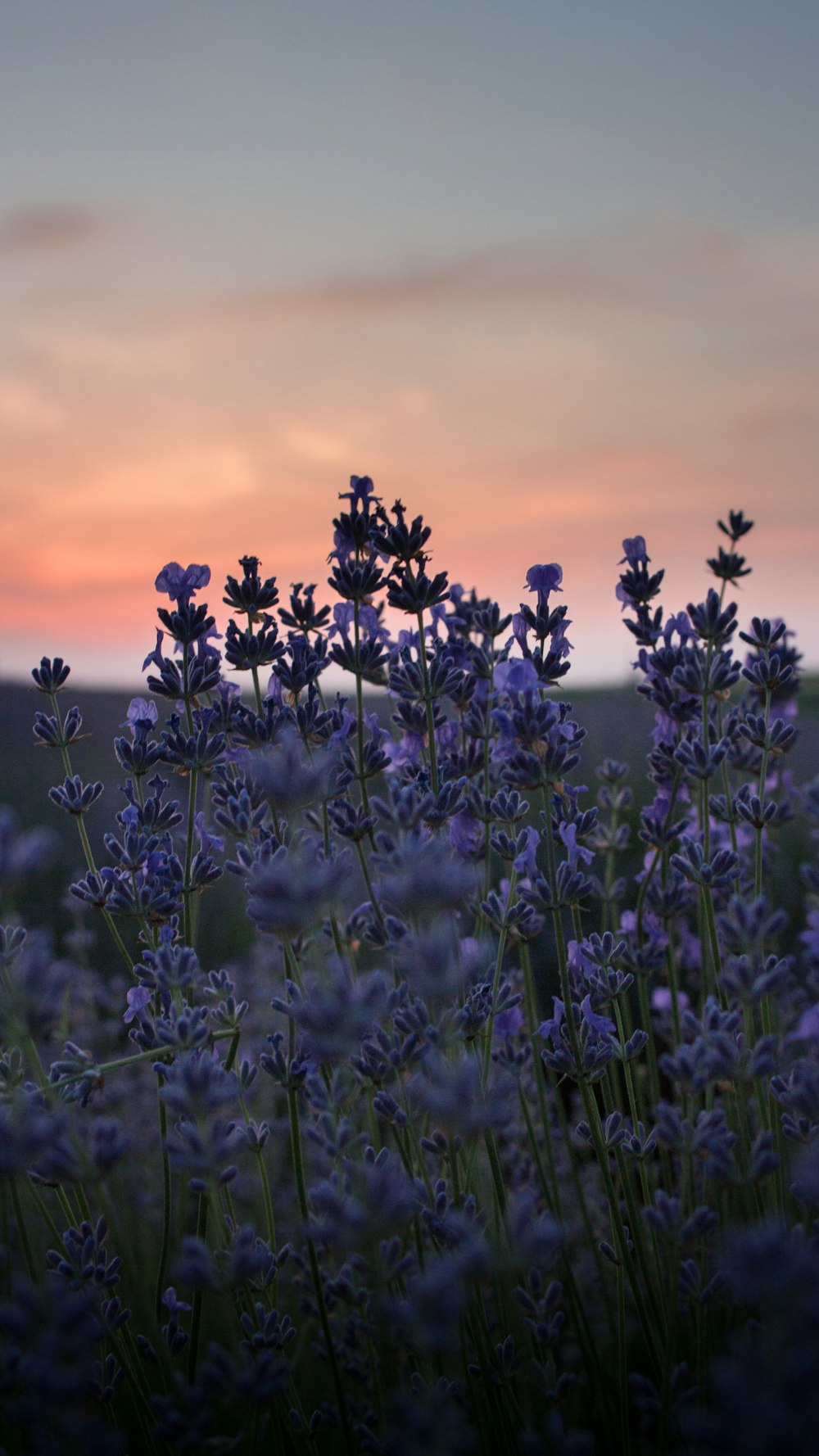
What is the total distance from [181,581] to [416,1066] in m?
0.92

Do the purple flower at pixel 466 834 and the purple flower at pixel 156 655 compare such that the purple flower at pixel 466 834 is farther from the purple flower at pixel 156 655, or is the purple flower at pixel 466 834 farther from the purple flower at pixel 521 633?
the purple flower at pixel 156 655

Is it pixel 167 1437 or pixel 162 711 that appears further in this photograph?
pixel 162 711

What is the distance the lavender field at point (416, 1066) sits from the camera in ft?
2.94

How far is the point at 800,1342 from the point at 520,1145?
6.39 ft

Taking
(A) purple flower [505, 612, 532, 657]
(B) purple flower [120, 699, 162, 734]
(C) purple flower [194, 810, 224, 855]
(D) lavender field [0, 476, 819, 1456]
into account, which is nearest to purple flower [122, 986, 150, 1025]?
(D) lavender field [0, 476, 819, 1456]

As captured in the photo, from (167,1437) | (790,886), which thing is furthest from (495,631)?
(790,886)

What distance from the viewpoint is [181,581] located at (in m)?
1.84

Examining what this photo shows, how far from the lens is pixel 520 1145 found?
255 centimetres

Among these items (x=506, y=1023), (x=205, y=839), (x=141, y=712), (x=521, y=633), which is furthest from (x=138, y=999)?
(x=521, y=633)

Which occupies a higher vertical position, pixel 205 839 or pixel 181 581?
pixel 181 581

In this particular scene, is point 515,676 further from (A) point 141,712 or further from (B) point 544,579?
(A) point 141,712

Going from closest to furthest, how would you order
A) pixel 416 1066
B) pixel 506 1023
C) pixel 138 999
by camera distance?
pixel 416 1066 < pixel 138 999 < pixel 506 1023

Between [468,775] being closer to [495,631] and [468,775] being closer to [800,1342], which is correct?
[495,631]

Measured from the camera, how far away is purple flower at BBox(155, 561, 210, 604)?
5.99 ft
